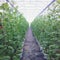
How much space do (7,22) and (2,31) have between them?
1.89 feet

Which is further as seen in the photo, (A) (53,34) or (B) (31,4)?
(B) (31,4)

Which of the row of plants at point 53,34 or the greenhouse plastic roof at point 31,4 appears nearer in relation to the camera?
the row of plants at point 53,34

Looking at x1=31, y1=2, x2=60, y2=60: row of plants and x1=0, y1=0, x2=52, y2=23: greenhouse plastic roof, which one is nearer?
x1=31, y1=2, x2=60, y2=60: row of plants

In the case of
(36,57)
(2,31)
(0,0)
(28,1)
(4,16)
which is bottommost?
(36,57)

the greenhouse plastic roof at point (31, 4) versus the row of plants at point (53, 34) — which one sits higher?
the greenhouse plastic roof at point (31, 4)

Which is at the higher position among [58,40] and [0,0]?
[0,0]

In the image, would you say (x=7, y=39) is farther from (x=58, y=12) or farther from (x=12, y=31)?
(x=58, y=12)

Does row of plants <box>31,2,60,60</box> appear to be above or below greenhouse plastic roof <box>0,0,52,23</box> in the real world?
below

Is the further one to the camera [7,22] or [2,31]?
[7,22]

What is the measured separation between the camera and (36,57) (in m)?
6.11

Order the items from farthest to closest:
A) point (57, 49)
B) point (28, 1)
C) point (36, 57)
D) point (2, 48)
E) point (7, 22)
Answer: point (28, 1), point (36, 57), point (7, 22), point (2, 48), point (57, 49)

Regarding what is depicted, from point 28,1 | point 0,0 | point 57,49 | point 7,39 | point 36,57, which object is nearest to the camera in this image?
point 57,49

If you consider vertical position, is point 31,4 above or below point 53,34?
above

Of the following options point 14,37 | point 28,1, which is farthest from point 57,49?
point 28,1
